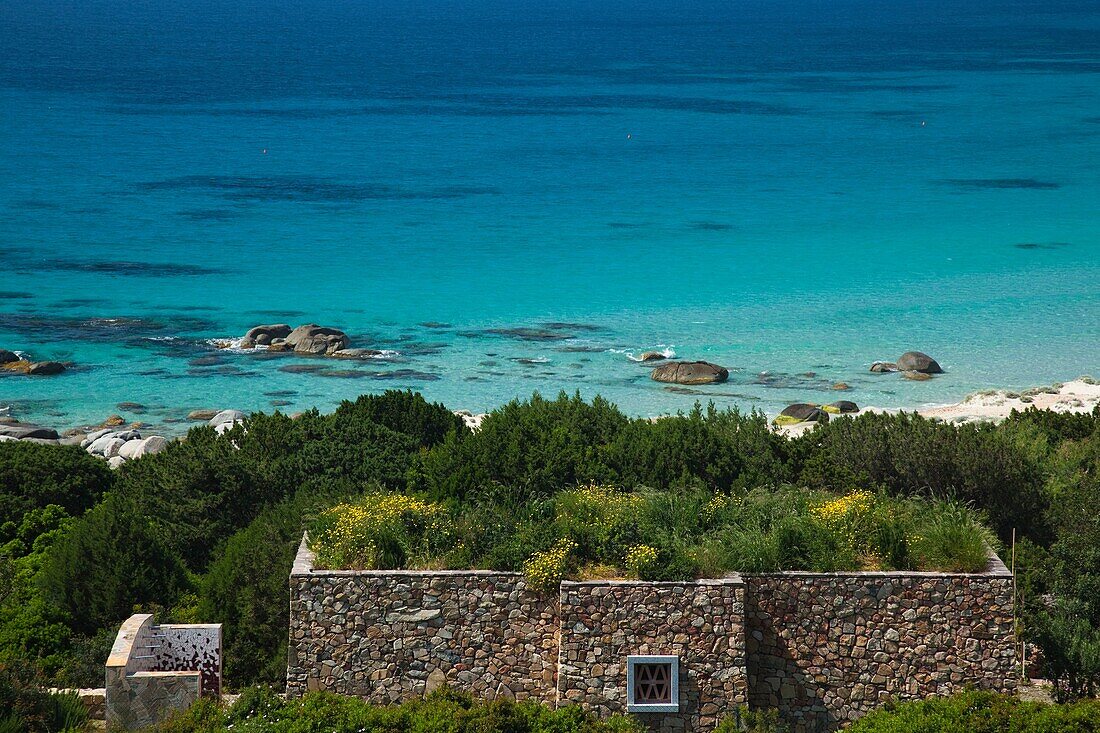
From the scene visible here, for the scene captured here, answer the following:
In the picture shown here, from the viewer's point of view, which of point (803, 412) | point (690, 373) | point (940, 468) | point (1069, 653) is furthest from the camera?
point (690, 373)

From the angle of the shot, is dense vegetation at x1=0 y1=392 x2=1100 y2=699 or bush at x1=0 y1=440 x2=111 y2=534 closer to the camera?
dense vegetation at x1=0 y1=392 x2=1100 y2=699

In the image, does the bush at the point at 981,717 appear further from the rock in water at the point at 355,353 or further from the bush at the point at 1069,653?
the rock in water at the point at 355,353

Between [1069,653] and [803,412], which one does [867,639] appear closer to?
[1069,653]

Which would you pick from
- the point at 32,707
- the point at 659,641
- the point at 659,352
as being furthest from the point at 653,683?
the point at 659,352

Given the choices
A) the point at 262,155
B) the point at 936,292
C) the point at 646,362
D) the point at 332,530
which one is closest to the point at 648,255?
the point at 936,292

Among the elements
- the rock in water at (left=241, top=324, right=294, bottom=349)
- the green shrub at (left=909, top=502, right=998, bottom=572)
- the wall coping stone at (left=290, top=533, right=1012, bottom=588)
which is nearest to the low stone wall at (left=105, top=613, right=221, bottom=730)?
the wall coping stone at (left=290, top=533, right=1012, bottom=588)

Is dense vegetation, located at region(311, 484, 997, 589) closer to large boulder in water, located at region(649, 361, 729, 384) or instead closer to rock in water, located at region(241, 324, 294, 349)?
large boulder in water, located at region(649, 361, 729, 384)
